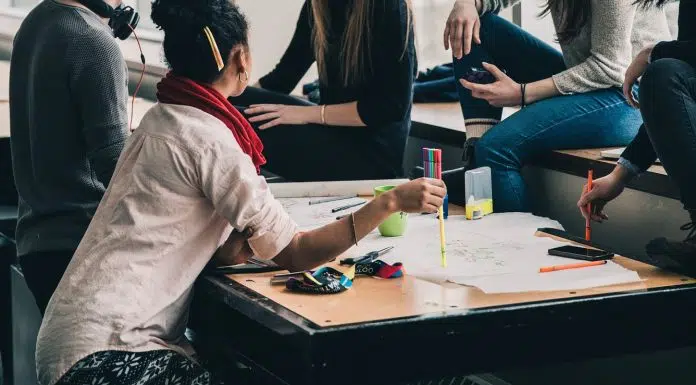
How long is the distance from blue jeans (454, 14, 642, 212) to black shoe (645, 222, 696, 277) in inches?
23.7

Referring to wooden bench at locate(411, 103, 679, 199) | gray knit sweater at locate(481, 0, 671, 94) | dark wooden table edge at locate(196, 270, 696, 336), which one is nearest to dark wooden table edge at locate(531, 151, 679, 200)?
wooden bench at locate(411, 103, 679, 199)

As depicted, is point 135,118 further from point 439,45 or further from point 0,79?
point 439,45

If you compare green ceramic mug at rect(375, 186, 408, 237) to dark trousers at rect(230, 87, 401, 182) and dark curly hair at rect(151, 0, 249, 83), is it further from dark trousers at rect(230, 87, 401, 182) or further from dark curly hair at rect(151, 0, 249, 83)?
dark trousers at rect(230, 87, 401, 182)

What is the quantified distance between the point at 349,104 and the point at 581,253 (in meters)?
1.04

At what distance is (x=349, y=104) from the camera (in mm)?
2582

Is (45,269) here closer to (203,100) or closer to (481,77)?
(203,100)

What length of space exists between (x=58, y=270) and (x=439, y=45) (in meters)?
2.32

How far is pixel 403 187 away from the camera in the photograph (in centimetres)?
161

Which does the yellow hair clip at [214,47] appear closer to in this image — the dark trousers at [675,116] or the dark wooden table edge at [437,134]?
the dark trousers at [675,116]

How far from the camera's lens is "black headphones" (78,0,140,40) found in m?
2.03

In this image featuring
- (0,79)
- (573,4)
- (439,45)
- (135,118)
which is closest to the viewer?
(573,4)

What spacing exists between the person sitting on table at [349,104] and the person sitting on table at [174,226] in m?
0.89

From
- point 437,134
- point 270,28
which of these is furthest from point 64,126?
point 270,28

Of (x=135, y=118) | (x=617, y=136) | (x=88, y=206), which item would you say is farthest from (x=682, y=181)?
(x=135, y=118)
